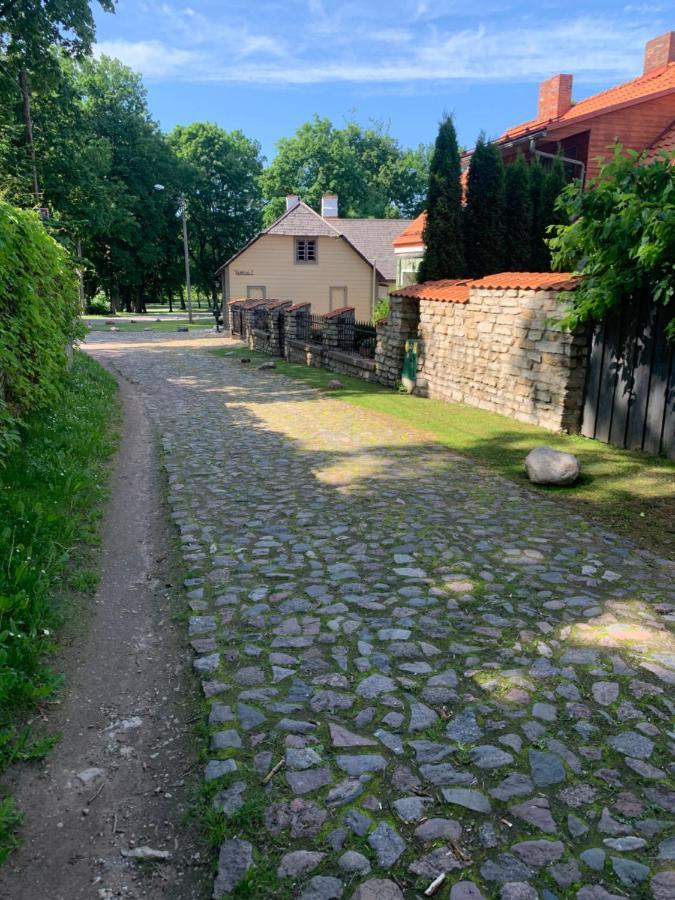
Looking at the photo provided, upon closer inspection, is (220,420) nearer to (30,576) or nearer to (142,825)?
(30,576)

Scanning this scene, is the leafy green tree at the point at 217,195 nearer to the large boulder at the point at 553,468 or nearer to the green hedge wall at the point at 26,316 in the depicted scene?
the green hedge wall at the point at 26,316

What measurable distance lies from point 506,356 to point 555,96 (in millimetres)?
16246

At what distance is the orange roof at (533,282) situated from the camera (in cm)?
991

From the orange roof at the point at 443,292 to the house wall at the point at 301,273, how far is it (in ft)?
84.6

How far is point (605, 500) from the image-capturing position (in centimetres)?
717

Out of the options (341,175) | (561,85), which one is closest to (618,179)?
(561,85)

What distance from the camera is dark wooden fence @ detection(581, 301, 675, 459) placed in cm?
857

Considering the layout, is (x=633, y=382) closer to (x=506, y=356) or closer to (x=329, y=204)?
(x=506, y=356)

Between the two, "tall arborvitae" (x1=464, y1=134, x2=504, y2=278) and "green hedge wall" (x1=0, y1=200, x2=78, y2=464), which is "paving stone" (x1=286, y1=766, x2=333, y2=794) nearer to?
"green hedge wall" (x1=0, y1=200, x2=78, y2=464)

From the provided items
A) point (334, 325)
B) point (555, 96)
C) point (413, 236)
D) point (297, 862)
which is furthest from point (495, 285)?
point (413, 236)

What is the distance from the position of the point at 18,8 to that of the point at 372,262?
27.7 meters

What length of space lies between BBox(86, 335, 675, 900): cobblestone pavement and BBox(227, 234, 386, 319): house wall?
35.3 metres

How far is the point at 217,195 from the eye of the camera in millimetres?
66812

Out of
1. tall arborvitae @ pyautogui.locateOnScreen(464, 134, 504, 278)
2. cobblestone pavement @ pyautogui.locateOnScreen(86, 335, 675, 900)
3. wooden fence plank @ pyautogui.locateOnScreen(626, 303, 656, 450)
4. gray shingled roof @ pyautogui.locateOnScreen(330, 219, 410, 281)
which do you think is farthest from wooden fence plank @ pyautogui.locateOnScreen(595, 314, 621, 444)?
gray shingled roof @ pyautogui.locateOnScreen(330, 219, 410, 281)
